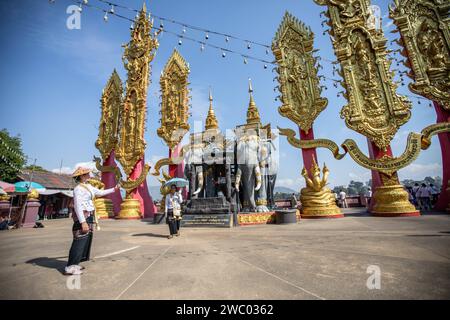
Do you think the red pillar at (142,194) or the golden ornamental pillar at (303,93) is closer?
the golden ornamental pillar at (303,93)

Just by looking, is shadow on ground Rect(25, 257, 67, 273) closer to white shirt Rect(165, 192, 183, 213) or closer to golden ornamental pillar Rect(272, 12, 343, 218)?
white shirt Rect(165, 192, 183, 213)

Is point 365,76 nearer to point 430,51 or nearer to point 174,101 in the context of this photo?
point 430,51

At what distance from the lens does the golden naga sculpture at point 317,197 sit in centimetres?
873

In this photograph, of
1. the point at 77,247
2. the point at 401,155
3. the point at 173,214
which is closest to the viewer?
the point at 77,247

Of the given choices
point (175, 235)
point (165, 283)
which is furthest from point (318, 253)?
point (175, 235)

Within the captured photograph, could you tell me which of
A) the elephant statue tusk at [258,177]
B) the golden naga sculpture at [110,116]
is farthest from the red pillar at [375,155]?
the golden naga sculpture at [110,116]

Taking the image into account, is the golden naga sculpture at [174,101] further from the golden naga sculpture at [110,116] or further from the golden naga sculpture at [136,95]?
the golden naga sculpture at [110,116]

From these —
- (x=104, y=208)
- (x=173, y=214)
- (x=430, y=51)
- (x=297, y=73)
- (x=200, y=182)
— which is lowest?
(x=173, y=214)

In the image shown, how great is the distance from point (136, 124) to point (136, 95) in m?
2.26

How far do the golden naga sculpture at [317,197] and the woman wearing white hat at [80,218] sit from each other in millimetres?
8520

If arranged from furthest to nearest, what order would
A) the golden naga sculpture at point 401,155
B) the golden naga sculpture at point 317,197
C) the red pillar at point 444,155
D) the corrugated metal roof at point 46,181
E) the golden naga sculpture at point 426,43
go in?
the corrugated metal roof at point 46,181 < the golden naga sculpture at point 317,197 < the golden naga sculpture at point 426,43 < the red pillar at point 444,155 < the golden naga sculpture at point 401,155

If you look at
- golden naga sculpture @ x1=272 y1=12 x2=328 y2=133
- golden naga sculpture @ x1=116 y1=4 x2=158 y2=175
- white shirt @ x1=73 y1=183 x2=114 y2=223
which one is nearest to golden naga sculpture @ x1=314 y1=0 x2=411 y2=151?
golden naga sculpture @ x1=272 y1=12 x2=328 y2=133

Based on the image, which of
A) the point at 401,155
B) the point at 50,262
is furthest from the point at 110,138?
the point at 401,155

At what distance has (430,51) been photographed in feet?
29.0
